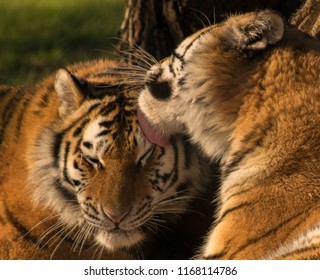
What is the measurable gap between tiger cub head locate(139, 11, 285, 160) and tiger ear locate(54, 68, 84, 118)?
0.31 meters

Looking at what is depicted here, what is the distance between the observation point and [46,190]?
402 centimetres

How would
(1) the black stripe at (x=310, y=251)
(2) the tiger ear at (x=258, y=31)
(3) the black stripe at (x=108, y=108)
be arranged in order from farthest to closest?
(3) the black stripe at (x=108, y=108), (2) the tiger ear at (x=258, y=31), (1) the black stripe at (x=310, y=251)

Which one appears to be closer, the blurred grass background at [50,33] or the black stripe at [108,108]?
the black stripe at [108,108]

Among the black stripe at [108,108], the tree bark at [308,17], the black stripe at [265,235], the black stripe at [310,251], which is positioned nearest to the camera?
the black stripe at [310,251]

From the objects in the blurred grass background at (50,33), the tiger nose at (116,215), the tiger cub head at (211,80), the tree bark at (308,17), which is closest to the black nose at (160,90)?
the tiger cub head at (211,80)

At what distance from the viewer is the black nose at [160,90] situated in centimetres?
377

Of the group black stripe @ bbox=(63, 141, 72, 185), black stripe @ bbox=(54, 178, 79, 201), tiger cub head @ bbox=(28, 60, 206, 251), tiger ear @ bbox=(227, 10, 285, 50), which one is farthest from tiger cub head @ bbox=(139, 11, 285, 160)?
black stripe @ bbox=(54, 178, 79, 201)

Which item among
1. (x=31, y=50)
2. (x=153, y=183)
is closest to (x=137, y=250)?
(x=153, y=183)

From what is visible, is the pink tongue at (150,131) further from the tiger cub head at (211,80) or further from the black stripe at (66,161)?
the black stripe at (66,161)

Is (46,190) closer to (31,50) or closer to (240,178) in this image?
(240,178)

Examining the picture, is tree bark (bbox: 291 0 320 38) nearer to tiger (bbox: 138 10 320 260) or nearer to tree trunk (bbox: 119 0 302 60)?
tree trunk (bbox: 119 0 302 60)

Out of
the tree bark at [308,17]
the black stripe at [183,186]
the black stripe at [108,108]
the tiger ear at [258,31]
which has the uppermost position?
the tiger ear at [258,31]

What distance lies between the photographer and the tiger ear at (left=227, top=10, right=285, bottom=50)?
352 cm
